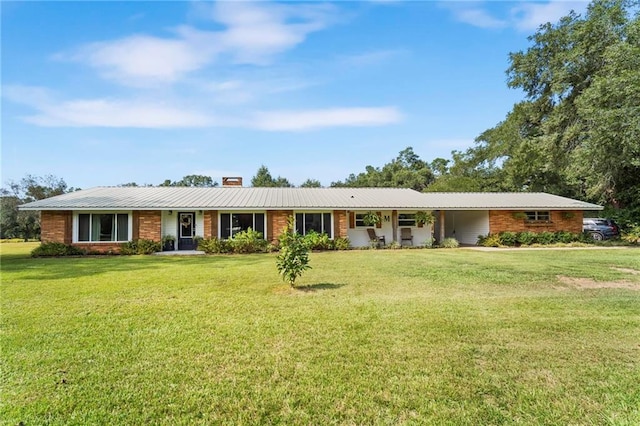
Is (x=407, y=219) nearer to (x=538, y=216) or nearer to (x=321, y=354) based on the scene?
(x=538, y=216)

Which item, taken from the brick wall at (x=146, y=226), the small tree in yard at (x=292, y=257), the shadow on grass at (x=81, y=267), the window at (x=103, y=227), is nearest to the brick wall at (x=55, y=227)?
the window at (x=103, y=227)

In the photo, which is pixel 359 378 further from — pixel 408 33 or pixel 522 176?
pixel 522 176

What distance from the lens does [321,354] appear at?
14.3 ft

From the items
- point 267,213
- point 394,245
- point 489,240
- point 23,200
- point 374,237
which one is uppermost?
point 23,200

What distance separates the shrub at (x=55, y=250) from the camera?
15.8m

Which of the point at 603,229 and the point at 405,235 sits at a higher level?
the point at 603,229

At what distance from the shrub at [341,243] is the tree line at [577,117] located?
493 inches

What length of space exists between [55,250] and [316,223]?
1190cm

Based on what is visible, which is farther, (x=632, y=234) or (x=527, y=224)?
(x=632, y=234)

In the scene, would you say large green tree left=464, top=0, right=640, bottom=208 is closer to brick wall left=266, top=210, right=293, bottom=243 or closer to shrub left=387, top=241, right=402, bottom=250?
shrub left=387, top=241, right=402, bottom=250

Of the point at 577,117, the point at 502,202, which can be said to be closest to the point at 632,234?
the point at 577,117

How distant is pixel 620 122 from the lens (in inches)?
640

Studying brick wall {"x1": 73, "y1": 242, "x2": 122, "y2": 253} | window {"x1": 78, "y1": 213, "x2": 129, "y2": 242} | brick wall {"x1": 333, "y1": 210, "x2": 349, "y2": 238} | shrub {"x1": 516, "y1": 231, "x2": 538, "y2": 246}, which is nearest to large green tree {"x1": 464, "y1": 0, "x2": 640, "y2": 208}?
shrub {"x1": 516, "y1": 231, "x2": 538, "y2": 246}

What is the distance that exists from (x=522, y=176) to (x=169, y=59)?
28.8 m
